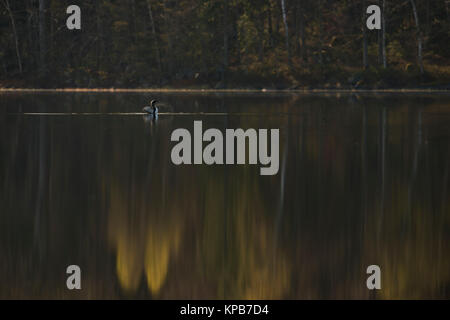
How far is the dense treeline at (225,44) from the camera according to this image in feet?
241

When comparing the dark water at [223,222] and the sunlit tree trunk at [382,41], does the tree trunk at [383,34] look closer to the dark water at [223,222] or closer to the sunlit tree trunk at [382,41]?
the sunlit tree trunk at [382,41]

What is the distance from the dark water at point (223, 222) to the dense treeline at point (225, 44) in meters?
50.6

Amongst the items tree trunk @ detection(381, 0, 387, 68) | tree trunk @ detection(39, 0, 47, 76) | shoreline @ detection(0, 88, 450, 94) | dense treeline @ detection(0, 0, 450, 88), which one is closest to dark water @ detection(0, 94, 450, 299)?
shoreline @ detection(0, 88, 450, 94)

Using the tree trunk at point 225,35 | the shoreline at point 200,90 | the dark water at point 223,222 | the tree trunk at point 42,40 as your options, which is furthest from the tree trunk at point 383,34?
the dark water at point 223,222

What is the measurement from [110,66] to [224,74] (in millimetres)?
12370

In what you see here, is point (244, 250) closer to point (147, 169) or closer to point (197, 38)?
point (147, 169)

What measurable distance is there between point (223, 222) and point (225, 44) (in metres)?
66.9

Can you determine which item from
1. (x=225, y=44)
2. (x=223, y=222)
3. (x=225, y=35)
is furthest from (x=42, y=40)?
(x=223, y=222)

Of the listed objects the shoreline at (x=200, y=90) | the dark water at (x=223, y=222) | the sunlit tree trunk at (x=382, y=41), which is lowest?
the dark water at (x=223, y=222)

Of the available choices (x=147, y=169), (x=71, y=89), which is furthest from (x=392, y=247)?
(x=71, y=89)

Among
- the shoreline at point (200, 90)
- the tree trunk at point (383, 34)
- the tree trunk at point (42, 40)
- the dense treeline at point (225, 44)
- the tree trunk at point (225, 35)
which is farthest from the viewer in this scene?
the tree trunk at point (42, 40)

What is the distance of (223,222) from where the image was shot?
12.6 meters

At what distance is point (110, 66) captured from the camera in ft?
276

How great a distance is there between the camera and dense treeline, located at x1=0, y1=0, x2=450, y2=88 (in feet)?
241
